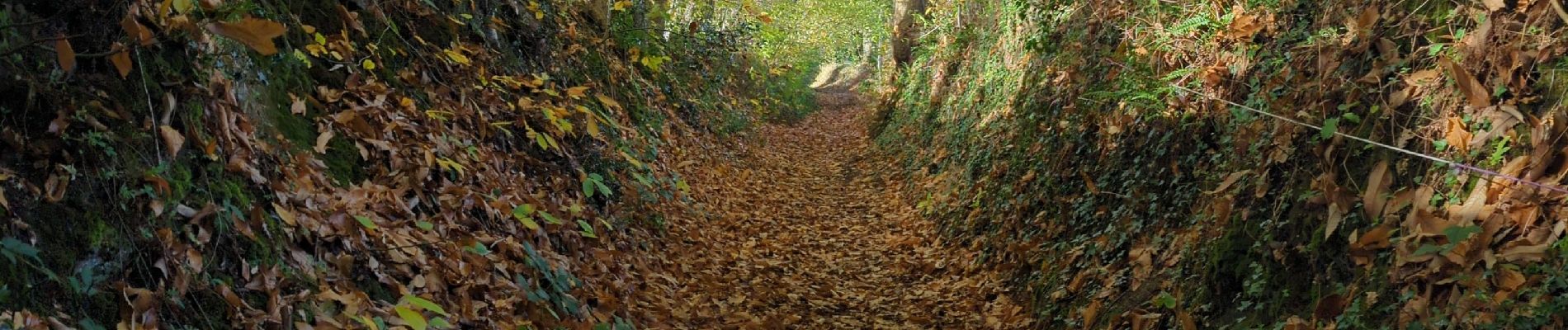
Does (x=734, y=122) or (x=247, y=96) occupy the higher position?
(x=247, y=96)

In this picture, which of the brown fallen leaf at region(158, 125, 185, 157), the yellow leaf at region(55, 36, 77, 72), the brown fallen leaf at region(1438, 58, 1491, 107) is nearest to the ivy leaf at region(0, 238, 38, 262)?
the yellow leaf at region(55, 36, 77, 72)

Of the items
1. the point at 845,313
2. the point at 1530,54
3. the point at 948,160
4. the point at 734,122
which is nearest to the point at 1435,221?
the point at 1530,54

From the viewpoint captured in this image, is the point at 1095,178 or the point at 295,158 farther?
the point at 1095,178

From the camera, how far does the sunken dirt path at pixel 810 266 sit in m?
6.14

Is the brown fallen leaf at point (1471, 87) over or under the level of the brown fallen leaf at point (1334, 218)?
over

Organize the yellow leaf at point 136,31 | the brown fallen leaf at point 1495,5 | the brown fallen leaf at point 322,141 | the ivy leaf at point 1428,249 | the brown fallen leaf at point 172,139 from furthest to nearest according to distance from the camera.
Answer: the brown fallen leaf at point 322,141 → the brown fallen leaf at point 1495,5 → the ivy leaf at point 1428,249 → the brown fallen leaf at point 172,139 → the yellow leaf at point 136,31

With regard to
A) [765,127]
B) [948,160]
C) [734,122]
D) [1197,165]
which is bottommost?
[765,127]

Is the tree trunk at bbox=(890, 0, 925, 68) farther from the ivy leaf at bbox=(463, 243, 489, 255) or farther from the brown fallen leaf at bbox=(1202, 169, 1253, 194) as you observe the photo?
the ivy leaf at bbox=(463, 243, 489, 255)

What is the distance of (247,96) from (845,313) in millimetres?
3926

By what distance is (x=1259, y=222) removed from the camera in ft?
14.8

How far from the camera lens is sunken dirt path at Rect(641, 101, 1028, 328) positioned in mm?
6137

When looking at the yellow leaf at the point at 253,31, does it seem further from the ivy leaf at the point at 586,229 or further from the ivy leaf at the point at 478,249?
the ivy leaf at the point at 586,229

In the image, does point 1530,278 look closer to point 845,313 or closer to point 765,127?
point 845,313

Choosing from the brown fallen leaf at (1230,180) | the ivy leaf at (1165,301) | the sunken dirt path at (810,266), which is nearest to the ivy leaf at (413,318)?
the sunken dirt path at (810,266)
